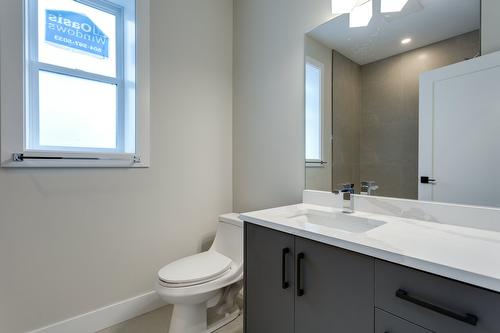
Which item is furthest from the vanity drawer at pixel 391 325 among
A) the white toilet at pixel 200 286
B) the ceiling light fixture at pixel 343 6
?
the ceiling light fixture at pixel 343 6

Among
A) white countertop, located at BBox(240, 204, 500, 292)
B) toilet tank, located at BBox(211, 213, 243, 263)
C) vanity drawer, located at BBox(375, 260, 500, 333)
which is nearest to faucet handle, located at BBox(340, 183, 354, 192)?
white countertop, located at BBox(240, 204, 500, 292)

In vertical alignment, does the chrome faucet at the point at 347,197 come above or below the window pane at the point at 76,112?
below

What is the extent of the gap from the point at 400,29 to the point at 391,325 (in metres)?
1.35

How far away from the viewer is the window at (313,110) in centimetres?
163

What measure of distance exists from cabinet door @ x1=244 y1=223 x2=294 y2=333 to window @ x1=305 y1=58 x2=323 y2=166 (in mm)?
699

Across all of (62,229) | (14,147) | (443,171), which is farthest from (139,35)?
(443,171)

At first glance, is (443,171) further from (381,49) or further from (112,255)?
(112,255)

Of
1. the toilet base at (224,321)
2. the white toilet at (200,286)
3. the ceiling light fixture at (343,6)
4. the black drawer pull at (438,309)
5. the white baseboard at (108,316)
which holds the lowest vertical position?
the toilet base at (224,321)

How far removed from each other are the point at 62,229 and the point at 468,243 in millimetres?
1984

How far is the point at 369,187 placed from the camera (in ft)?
4.50

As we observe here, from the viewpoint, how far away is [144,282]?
1.79 metres

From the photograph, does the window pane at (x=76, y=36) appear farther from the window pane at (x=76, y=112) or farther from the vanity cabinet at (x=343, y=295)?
the vanity cabinet at (x=343, y=295)

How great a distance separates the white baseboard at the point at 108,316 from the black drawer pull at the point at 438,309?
1699 mm

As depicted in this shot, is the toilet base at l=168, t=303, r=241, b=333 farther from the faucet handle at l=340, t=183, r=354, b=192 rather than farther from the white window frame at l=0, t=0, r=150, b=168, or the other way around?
the faucet handle at l=340, t=183, r=354, b=192
